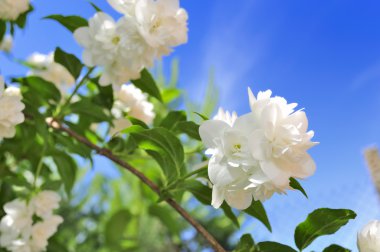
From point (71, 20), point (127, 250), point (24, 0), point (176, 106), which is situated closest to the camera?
point (71, 20)

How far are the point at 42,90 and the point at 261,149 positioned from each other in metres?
0.75

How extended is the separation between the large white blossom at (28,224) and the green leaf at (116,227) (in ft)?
3.85

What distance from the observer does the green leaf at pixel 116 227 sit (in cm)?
230

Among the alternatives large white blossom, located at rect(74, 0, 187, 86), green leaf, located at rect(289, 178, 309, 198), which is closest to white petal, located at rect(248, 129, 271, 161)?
green leaf, located at rect(289, 178, 309, 198)

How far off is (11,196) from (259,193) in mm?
797

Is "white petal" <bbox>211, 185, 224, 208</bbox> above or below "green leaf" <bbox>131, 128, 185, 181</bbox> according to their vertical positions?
below

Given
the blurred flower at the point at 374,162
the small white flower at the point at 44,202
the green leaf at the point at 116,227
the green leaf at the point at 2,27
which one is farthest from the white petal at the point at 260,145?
the blurred flower at the point at 374,162

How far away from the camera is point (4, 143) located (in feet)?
4.49

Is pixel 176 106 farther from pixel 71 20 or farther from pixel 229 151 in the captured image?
pixel 229 151

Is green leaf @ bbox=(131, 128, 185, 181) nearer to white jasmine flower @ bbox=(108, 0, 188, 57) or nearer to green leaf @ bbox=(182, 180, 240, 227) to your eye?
green leaf @ bbox=(182, 180, 240, 227)

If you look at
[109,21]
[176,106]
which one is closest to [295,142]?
[109,21]

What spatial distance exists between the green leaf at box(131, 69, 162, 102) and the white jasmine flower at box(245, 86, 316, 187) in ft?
1.65

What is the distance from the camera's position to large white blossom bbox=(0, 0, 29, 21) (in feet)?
3.97

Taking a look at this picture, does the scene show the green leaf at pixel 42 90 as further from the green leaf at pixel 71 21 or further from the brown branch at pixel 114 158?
the green leaf at pixel 71 21
